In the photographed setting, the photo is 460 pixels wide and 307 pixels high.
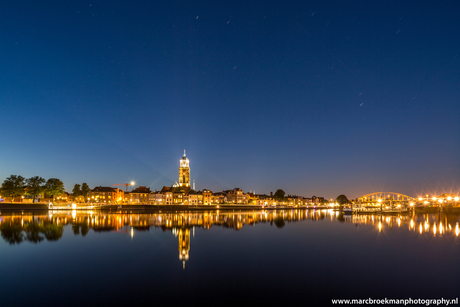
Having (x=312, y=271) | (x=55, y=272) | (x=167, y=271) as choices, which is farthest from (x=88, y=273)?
(x=312, y=271)

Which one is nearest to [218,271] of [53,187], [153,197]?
[53,187]

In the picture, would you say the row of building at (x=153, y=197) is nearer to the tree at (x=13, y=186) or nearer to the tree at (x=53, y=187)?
the tree at (x=53, y=187)

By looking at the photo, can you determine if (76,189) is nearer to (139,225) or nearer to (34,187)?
(34,187)

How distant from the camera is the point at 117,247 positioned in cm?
2516

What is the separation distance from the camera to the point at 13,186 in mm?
90562

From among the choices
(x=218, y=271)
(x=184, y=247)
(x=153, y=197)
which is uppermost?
(x=218, y=271)

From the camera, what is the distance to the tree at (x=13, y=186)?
3521 inches

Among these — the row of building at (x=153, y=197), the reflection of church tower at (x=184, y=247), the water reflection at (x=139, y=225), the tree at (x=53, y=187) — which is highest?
the tree at (x=53, y=187)

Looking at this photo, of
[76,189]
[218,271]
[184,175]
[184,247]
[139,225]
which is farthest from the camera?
[184,175]

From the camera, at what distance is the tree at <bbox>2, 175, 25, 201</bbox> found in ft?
293

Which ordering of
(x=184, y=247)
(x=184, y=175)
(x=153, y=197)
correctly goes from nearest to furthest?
(x=184, y=247)
(x=153, y=197)
(x=184, y=175)

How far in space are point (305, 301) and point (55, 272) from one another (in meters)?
14.9

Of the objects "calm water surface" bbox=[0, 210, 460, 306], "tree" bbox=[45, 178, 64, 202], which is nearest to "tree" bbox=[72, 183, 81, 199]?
"tree" bbox=[45, 178, 64, 202]

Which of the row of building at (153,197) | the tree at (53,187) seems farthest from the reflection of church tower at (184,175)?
the tree at (53,187)
